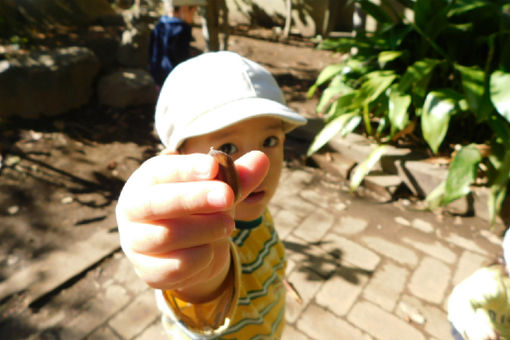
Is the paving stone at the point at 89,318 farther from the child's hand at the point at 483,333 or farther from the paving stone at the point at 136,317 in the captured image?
the child's hand at the point at 483,333

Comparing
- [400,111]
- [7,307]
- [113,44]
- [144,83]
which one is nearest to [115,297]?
[7,307]

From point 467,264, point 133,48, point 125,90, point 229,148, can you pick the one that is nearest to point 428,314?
point 467,264

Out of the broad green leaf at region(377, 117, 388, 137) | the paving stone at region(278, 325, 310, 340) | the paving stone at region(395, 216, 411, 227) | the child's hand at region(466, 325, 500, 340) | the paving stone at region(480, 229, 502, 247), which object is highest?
the broad green leaf at region(377, 117, 388, 137)

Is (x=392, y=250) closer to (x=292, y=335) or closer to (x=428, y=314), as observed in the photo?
(x=428, y=314)

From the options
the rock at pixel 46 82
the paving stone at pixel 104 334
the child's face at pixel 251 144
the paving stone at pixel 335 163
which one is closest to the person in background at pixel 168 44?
the rock at pixel 46 82

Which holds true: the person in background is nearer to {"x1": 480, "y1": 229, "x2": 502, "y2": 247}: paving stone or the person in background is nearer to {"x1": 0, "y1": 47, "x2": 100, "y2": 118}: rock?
{"x1": 0, "y1": 47, "x2": 100, "y2": 118}: rock

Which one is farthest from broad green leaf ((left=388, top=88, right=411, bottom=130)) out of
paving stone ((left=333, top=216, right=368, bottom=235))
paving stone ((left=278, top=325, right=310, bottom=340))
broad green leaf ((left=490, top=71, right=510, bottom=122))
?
paving stone ((left=278, top=325, right=310, bottom=340))

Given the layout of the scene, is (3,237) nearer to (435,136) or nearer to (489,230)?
(435,136)
